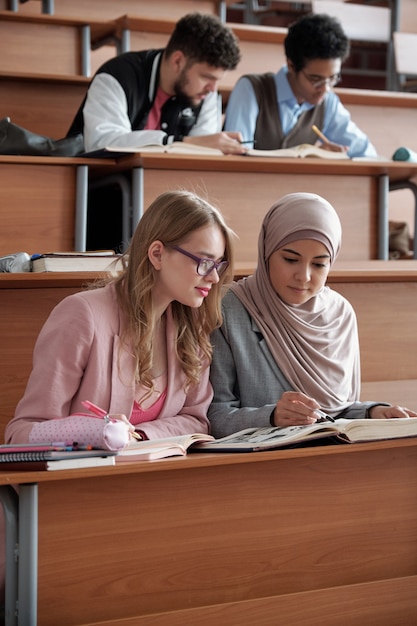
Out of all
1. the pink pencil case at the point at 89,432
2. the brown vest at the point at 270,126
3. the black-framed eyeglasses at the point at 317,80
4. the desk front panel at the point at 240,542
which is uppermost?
the black-framed eyeglasses at the point at 317,80

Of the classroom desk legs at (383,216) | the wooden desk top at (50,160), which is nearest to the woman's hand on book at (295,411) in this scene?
the wooden desk top at (50,160)

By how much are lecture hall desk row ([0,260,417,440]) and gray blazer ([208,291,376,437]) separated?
269 millimetres

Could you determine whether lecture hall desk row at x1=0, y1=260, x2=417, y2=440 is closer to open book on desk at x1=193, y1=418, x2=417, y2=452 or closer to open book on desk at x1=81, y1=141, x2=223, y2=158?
open book on desk at x1=81, y1=141, x2=223, y2=158

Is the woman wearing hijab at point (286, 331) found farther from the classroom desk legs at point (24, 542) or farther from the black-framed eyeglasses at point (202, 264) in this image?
the classroom desk legs at point (24, 542)

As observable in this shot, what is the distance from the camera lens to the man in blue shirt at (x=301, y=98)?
304cm

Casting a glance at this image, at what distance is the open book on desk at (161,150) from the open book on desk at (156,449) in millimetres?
984

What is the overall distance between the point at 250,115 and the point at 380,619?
6.47 feet

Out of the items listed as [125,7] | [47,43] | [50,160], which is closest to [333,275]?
[50,160]

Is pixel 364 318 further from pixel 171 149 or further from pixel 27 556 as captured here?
pixel 27 556

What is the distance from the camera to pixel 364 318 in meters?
2.26

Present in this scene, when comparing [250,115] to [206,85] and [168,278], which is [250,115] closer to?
[206,85]

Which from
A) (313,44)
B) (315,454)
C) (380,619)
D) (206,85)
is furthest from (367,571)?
(313,44)

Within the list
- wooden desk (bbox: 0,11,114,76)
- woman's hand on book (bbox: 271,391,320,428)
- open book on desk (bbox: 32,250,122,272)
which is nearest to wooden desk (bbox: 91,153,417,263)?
open book on desk (bbox: 32,250,122,272)

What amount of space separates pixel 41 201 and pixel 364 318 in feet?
2.73
